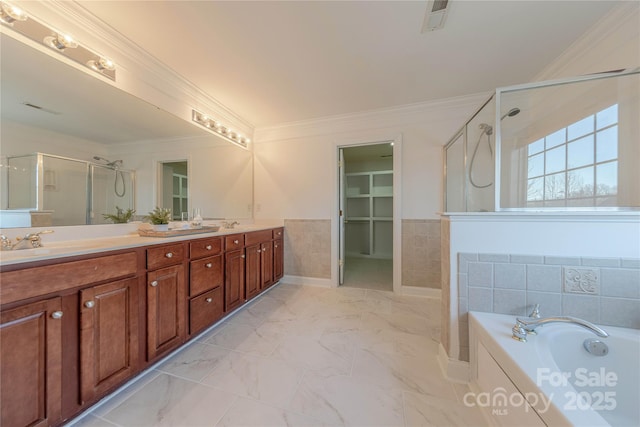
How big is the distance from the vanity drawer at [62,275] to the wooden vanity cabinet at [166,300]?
0.14m

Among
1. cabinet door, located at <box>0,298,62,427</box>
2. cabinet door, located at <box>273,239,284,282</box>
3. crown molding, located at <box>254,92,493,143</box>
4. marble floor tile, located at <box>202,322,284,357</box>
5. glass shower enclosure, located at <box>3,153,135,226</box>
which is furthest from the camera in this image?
cabinet door, located at <box>273,239,284,282</box>

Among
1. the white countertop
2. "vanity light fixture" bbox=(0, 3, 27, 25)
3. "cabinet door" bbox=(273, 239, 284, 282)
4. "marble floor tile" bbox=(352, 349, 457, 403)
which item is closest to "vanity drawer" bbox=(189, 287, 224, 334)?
the white countertop

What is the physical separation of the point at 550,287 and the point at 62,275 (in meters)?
2.46

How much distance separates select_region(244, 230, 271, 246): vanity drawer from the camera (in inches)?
89.2

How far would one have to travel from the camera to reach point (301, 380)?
4.18 ft

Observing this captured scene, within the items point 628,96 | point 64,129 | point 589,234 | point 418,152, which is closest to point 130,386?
point 64,129

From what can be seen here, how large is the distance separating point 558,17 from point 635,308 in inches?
72.7

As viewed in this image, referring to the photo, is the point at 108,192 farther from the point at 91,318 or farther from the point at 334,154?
the point at 334,154

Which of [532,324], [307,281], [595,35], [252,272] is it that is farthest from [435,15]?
[307,281]

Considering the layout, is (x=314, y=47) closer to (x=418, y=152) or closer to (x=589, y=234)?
(x=418, y=152)

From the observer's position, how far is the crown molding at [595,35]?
4.28ft

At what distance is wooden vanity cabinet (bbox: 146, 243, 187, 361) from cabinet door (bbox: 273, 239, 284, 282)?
1.33 meters

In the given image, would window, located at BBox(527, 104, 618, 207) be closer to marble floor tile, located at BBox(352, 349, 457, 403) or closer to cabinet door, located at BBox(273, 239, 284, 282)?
marble floor tile, located at BBox(352, 349, 457, 403)

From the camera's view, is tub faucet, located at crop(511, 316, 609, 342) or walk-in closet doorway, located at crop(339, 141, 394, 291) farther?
walk-in closet doorway, located at crop(339, 141, 394, 291)
